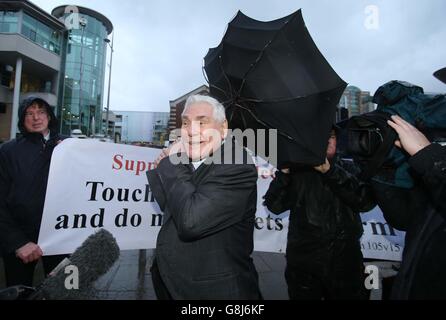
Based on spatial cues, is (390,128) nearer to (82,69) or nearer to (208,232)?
(208,232)

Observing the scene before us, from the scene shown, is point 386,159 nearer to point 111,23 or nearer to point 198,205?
point 198,205

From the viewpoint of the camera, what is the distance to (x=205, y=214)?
1.35 metres

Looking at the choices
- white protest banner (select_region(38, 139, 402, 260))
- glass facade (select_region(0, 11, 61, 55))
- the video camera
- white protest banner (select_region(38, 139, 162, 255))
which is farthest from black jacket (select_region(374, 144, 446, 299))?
glass facade (select_region(0, 11, 61, 55))

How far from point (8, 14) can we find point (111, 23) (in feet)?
66.5

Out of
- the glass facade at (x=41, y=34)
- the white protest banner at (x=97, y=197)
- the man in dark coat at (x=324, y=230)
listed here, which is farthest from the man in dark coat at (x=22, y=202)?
the glass facade at (x=41, y=34)

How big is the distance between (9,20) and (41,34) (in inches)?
135

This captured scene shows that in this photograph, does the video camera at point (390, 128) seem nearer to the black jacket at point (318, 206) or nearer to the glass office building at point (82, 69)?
the black jacket at point (318, 206)

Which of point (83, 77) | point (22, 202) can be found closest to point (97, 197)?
point (22, 202)

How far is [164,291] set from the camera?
5.18 ft

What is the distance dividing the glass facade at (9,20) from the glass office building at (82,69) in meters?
7.51

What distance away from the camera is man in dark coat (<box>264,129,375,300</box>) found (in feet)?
7.39

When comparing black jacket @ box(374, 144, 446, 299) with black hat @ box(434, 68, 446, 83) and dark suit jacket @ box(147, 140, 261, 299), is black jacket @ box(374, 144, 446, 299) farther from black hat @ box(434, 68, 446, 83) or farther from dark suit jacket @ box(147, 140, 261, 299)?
dark suit jacket @ box(147, 140, 261, 299)

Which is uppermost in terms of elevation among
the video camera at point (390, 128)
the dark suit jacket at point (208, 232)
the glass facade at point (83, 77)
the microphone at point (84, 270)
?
→ the glass facade at point (83, 77)

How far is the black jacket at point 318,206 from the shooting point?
7.36 feet
